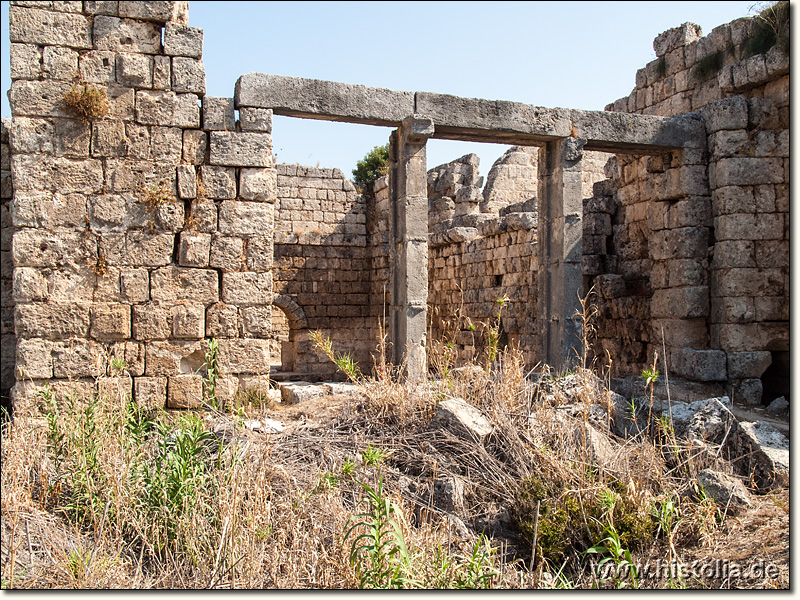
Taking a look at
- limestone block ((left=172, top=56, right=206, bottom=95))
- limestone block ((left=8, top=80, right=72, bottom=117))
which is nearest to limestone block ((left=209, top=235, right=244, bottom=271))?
limestone block ((left=172, top=56, right=206, bottom=95))

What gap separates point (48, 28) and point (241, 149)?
79.9 inches

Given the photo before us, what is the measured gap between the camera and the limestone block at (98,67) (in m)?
6.59

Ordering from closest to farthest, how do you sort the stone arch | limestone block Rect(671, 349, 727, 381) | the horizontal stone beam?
the horizontal stone beam < limestone block Rect(671, 349, 727, 381) < the stone arch

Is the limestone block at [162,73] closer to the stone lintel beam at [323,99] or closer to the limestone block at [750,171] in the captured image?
the stone lintel beam at [323,99]

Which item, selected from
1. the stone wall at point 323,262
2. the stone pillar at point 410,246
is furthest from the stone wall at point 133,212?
the stone wall at point 323,262

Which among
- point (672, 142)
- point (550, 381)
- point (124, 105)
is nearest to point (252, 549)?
point (550, 381)

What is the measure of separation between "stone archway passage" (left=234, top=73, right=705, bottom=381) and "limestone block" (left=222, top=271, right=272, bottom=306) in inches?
66.6

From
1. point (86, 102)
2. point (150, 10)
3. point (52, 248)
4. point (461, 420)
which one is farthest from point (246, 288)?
point (461, 420)

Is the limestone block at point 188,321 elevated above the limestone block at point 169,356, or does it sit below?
above

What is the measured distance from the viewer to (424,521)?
13.6 ft

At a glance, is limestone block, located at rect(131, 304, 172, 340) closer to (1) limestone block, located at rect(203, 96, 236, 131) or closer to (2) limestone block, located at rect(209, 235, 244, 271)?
(2) limestone block, located at rect(209, 235, 244, 271)

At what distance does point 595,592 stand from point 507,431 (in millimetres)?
1632

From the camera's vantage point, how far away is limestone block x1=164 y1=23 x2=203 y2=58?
22.3 ft

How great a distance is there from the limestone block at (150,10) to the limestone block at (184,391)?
3491 millimetres
